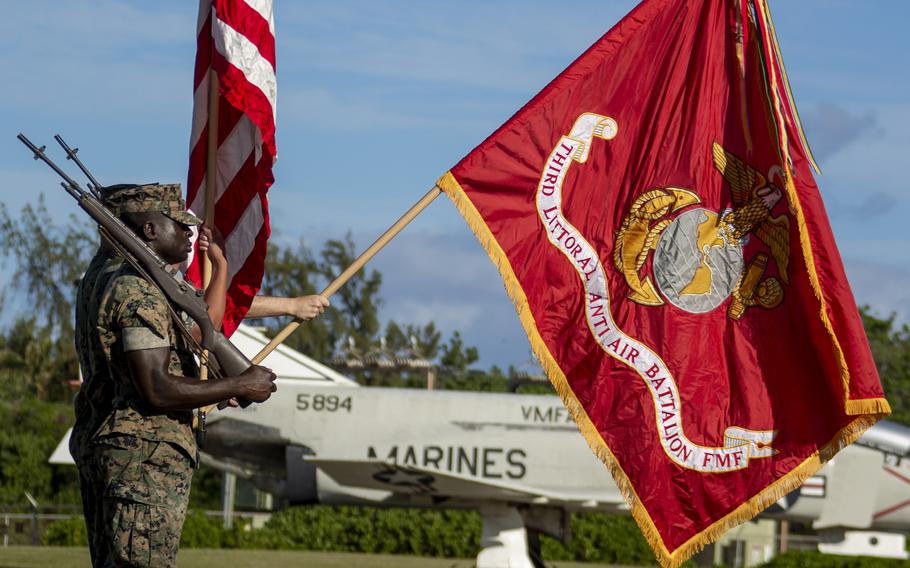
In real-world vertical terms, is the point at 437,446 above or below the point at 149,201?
below

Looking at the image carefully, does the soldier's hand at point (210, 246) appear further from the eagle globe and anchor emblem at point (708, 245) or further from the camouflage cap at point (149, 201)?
the eagle globe and anchor emblem at point (708, 245)

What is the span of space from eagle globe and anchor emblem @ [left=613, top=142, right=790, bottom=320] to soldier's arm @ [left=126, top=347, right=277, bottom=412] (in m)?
2.99

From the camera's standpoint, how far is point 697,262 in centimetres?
715

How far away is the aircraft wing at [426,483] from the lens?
17.9 metres

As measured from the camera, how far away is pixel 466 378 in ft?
154

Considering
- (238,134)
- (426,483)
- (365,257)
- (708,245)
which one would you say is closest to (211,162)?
(238,134)

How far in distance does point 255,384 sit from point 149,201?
0.88 meters

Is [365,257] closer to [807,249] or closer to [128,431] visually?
[128,431]

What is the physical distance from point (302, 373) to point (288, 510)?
23.5 feet

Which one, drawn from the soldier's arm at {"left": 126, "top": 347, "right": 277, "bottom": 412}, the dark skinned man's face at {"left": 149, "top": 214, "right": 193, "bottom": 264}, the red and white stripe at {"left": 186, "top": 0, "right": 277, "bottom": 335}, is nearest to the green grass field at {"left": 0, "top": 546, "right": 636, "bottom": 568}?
the red and white stripe at {"left": 186, "top": 0, "right": 277, "bottom": 335}

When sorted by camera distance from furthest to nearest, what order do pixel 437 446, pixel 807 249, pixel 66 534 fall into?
pixel 66 534
pixel 437 446
pixel 807 249

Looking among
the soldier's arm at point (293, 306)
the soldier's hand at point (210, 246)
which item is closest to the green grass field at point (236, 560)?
the soldier's arm at point (293, 306)

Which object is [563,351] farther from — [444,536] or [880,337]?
[880,337]

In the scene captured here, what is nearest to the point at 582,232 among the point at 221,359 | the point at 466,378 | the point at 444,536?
the point at 221,359
